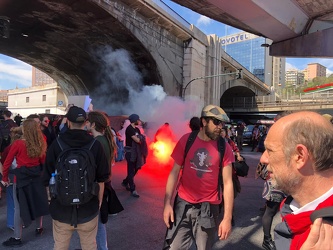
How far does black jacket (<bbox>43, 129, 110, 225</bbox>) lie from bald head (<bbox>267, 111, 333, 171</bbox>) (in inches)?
75.8

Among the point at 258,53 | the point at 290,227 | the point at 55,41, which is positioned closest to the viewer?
the point at 290,227

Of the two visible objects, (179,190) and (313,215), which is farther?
(179,190)

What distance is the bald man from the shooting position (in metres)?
1.12

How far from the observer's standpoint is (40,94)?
5056 centimetres

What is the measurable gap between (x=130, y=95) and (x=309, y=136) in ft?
74.0

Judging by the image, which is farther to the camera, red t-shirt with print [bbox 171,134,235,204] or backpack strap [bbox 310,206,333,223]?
red t-shirt with print [bbox 171,134,235,204]

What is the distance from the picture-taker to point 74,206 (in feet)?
8.50

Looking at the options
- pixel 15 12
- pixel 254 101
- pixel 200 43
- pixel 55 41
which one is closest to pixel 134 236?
pixel 15 12

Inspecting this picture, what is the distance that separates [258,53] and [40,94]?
92.2 m

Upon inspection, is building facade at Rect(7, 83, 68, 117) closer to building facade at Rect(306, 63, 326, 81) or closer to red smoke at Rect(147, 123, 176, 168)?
red smoke at Rect(147, 123, 176, 168)

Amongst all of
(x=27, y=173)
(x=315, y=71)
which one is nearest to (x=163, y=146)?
(x=27, y=173)

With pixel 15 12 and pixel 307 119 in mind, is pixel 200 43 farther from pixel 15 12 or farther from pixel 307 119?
pixel 307 119

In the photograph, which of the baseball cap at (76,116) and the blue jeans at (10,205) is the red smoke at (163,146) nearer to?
the blue jeans at (10,205)

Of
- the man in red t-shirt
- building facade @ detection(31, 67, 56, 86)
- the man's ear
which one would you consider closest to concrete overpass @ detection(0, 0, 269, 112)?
the man in red t-shirt
